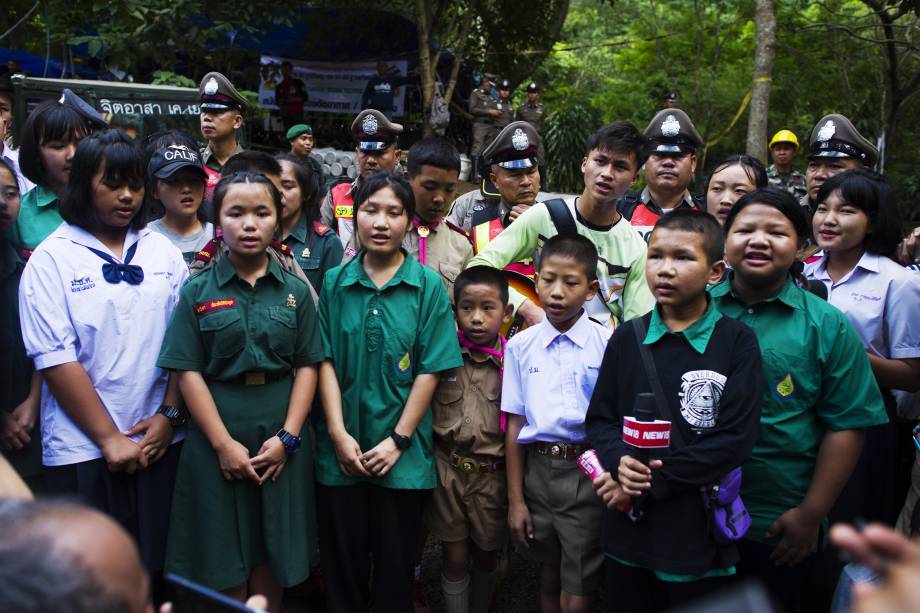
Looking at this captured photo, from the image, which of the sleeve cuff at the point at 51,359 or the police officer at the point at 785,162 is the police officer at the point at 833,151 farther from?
the sleeve cuff at the point at 51,359

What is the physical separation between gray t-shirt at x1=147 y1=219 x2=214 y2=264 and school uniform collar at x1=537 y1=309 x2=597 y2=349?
5.78 ft

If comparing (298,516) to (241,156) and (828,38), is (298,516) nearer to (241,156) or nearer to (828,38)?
(241,156)

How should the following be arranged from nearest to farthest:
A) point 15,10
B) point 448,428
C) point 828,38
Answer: point 448,428 → point 15,10 → point 828,38

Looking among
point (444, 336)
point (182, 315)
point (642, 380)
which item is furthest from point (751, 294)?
point (182, 315)

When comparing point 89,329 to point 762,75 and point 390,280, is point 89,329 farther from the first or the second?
point 762,75

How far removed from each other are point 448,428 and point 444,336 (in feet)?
1.37

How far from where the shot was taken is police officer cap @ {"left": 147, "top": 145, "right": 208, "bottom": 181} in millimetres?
3613

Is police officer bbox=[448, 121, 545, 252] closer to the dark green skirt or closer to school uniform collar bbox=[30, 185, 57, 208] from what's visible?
the dark green skirt

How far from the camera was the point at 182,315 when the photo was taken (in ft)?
9.77

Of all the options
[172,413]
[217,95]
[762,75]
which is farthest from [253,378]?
[762,75]

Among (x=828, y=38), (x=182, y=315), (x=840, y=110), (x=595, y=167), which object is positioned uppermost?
(x=828, y=38)

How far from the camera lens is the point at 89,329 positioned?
2918 millimetres

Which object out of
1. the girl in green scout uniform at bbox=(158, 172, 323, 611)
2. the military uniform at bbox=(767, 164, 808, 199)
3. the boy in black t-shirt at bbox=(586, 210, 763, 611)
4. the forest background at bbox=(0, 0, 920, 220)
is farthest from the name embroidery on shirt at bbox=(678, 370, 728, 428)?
the forest background at bbox=(0, 0, 920, 220)

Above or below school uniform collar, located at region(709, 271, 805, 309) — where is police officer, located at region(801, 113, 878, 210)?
above
